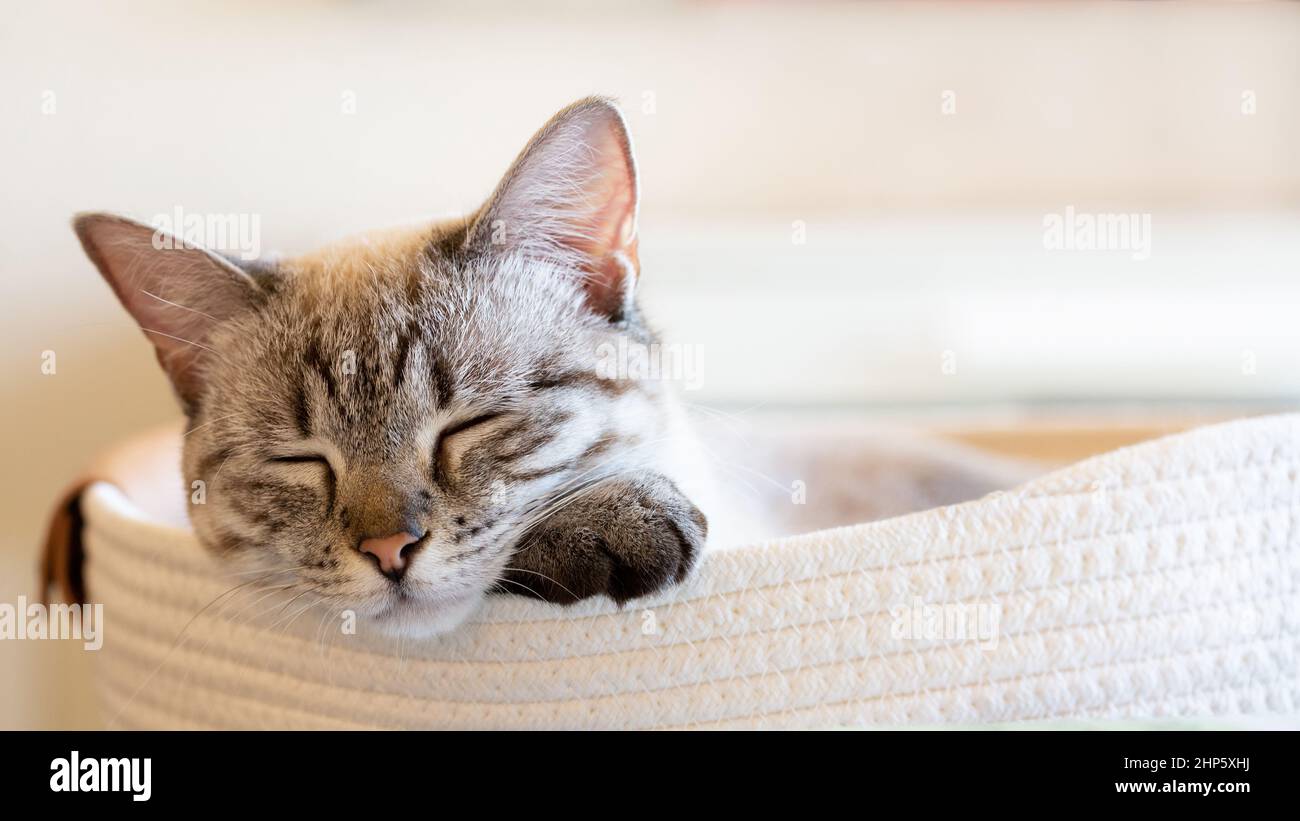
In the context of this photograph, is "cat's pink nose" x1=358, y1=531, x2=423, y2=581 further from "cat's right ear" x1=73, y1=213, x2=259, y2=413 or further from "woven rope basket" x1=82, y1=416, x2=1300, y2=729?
"cat's right ear" x1=73, y1=213, x2=259, y2=413

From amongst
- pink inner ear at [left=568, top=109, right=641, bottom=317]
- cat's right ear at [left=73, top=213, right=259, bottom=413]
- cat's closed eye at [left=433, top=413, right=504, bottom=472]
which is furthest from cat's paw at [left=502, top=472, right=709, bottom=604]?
cat's right ear at [left=73, top=213, right=259, bottom=413]

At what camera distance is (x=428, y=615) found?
901 millimetres

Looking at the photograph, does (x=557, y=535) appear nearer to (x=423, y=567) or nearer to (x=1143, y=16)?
(x=423, y=567)

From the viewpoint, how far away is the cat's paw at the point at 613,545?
87 cm

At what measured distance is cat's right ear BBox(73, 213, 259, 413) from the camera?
1.05 metres

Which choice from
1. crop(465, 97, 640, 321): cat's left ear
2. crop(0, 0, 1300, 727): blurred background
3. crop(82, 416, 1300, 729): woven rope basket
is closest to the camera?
crop(82, 416, 1300, 729): woven rope basket

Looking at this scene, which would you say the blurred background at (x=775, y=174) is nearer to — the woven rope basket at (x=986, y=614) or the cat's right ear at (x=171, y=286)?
the cat's right ear at (x=171, y=286)

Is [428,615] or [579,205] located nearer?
[428,615]

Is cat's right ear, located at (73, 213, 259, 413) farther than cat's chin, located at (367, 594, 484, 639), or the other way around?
cat's right ear, located at (73, 213, 259, 413)

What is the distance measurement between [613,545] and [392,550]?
0.66ft

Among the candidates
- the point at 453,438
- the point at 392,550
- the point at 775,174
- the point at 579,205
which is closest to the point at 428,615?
the point at 392,550

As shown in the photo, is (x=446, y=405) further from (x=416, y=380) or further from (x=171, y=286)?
(x=171, y=286)
